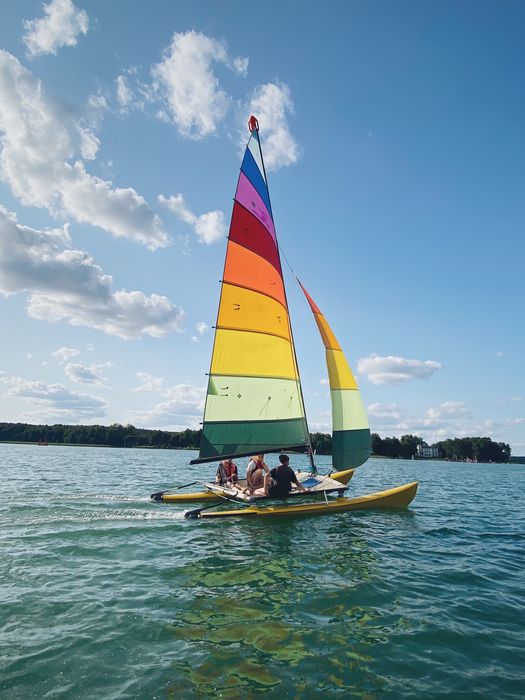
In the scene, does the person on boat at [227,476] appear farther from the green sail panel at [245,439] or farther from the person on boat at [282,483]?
the person on boat at [282,483]

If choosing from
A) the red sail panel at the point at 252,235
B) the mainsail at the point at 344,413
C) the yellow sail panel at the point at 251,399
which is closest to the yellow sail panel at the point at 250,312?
the red sail panel at the point at 252,235

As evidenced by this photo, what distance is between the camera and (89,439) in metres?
155

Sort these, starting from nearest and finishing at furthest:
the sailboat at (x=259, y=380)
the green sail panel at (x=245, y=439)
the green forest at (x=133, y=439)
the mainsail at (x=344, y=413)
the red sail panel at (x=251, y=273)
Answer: the green sail panel at (x=245, y=439) < the sailboat at (x=259, y=380) < the red sail panel at (x=251, y=273) < the mainsail at (x=344, y=413) < the green forest at (x=133, y=439)

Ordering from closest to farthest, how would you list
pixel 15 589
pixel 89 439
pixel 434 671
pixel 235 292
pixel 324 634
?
1. pixel 434 671
2. pixel 324 634
3. pixel 15 589
4. pixel 235 292
5. pixel 89 439

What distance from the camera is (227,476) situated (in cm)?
1962

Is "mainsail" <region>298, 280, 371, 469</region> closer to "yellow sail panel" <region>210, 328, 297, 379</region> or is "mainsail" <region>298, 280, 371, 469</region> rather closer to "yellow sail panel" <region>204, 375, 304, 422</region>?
"yellow sail panel" <region>204, 375, 304, 422</region>

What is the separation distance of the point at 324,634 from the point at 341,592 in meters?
1.93

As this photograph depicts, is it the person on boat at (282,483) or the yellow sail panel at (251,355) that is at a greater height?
the yellow sail panel at (251,355)

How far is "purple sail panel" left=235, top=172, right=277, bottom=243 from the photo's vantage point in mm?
18281

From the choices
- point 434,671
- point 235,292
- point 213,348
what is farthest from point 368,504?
point 434,671

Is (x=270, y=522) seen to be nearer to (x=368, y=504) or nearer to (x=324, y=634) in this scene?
(x=368, y=504)

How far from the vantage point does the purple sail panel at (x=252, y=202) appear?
18.3 metres

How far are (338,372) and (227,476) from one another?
22.2 ft

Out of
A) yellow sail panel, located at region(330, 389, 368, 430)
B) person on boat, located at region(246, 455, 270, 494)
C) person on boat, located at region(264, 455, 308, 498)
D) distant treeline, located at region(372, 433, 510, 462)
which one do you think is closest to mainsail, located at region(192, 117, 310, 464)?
person on boat, located at region(246, 455, 270, 494)
